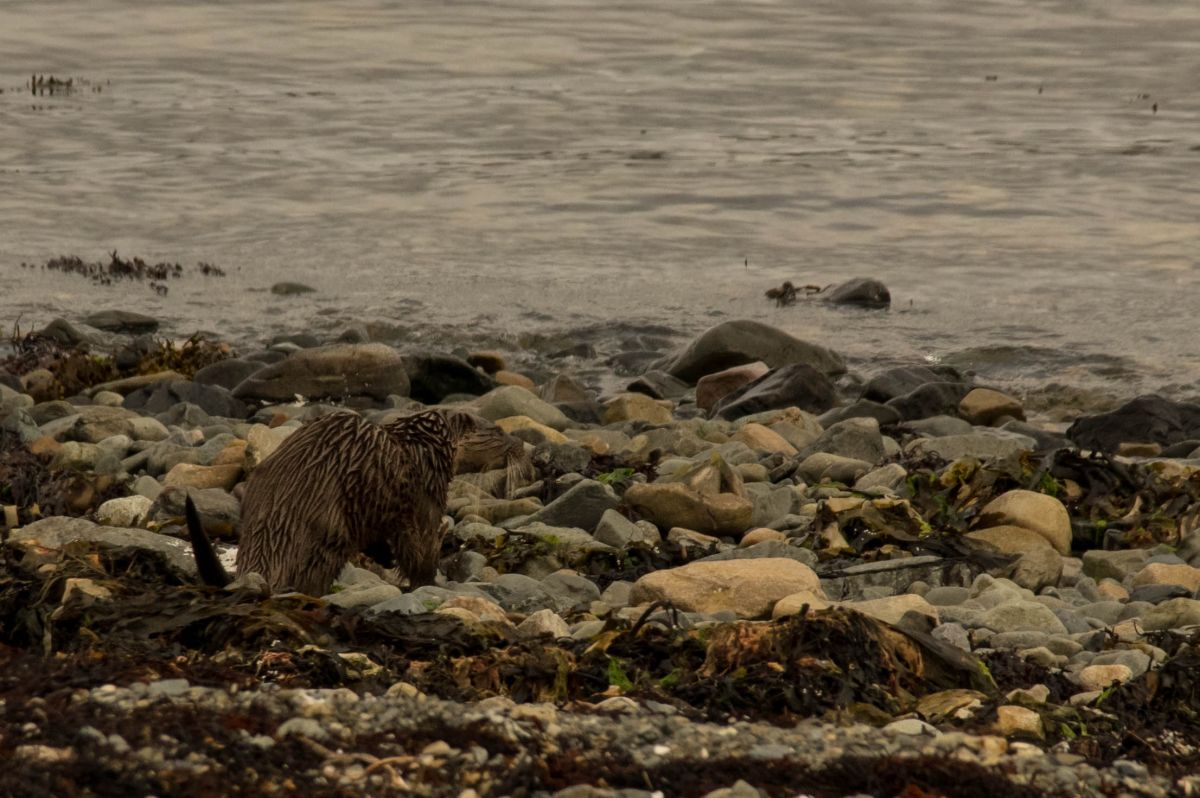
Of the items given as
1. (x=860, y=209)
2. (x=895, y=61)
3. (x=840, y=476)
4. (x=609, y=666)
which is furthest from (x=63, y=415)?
(x=895, y=61)

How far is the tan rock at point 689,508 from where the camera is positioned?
26.2ft

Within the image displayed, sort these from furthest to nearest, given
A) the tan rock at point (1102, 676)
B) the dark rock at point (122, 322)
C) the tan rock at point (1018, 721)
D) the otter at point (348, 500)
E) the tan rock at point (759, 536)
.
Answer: the dark rock at point (122, 322), the tan rock at point (759, 536), the otter at point (348, 500), the tan rock at point (1102, 676), the tan rock at point (1018, 721)

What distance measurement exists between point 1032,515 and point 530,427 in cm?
314

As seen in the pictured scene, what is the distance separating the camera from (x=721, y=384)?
12.7 meters

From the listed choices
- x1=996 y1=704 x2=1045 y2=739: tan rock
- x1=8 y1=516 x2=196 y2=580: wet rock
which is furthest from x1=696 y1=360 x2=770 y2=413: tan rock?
x1=996 y1=704 x2=1045 y2=739: tan rock

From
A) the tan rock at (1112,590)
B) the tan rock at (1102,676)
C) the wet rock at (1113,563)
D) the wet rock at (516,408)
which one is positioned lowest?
the wet rock at (516,408)

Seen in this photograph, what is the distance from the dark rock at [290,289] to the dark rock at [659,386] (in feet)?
14.7

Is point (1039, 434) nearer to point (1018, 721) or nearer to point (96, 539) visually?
point (96, 539)

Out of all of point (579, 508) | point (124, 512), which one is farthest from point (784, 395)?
point (124, 512)

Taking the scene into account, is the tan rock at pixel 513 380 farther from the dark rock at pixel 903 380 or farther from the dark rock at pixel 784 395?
the dark rock at pixel 903 380

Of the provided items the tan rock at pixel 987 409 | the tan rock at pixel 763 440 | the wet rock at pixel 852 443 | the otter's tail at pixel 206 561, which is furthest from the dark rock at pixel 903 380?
the otter's tail at pixel 206 561

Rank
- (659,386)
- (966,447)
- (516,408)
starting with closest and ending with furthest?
1. (966,447)
2. (516,408)
3. (659,386)

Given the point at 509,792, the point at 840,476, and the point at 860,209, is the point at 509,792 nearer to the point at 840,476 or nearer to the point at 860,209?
the point at 840,476

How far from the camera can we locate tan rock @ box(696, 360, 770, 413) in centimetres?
1267
